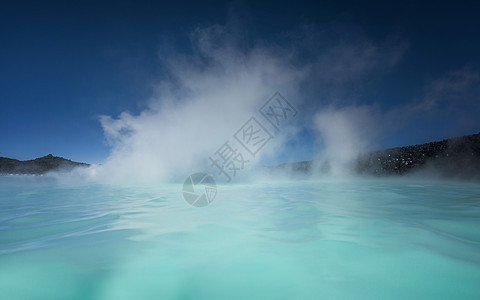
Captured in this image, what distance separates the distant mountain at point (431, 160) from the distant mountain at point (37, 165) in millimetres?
47654

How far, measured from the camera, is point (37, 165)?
4322cm

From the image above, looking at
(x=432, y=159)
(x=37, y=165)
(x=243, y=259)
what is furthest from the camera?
(x=37, y=165)

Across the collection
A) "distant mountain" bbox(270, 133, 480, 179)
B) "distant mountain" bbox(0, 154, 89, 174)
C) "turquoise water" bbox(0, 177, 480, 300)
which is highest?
"distant mountain" bbox(0, 154, 89, 174)

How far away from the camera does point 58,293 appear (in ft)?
4.52

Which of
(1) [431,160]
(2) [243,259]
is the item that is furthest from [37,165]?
(1) [431,160]

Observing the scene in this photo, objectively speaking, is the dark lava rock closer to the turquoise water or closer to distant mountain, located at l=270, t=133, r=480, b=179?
distant mountain, located at l=270, t=133, r=480, b=179

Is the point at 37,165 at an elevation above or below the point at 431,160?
above

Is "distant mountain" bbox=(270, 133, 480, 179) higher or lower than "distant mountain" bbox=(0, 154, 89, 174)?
lower

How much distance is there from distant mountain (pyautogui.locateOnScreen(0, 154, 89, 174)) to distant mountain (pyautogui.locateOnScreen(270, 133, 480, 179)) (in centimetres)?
4765

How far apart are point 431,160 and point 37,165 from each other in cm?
6256

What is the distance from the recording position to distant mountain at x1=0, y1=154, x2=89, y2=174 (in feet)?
132

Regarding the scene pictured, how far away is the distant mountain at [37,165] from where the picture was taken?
4026 cm

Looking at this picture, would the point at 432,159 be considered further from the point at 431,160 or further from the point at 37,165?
the point at 37,165

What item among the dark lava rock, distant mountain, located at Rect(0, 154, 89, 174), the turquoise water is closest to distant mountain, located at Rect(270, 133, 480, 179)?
the dark lava rock
